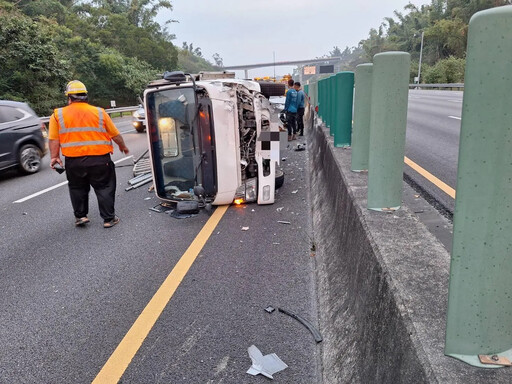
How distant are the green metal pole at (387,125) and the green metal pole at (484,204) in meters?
1.43

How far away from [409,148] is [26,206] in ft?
25.4

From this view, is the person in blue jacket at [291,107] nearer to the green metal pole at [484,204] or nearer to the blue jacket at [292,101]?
the blue jacket at [292,101]

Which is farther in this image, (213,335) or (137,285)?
(137,285)

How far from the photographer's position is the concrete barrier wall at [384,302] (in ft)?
5.25

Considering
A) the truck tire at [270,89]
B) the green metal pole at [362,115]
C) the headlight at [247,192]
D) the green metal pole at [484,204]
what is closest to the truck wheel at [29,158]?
the truck tire at [270,89]

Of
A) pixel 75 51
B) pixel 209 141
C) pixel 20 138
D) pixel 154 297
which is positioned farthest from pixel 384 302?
pixel 75 51

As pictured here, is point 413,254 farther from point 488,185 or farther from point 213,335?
point 213,335

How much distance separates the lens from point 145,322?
3.23 m

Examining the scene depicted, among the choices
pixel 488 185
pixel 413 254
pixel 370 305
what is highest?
pixel 488 185

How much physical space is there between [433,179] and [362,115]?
9.22ft

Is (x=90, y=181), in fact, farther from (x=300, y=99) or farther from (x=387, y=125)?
(x=300, y=99)

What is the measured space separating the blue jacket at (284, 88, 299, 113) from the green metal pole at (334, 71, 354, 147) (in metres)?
7.06

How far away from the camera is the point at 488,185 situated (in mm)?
1399

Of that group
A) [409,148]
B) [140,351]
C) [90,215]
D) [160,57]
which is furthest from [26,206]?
[160,57]
